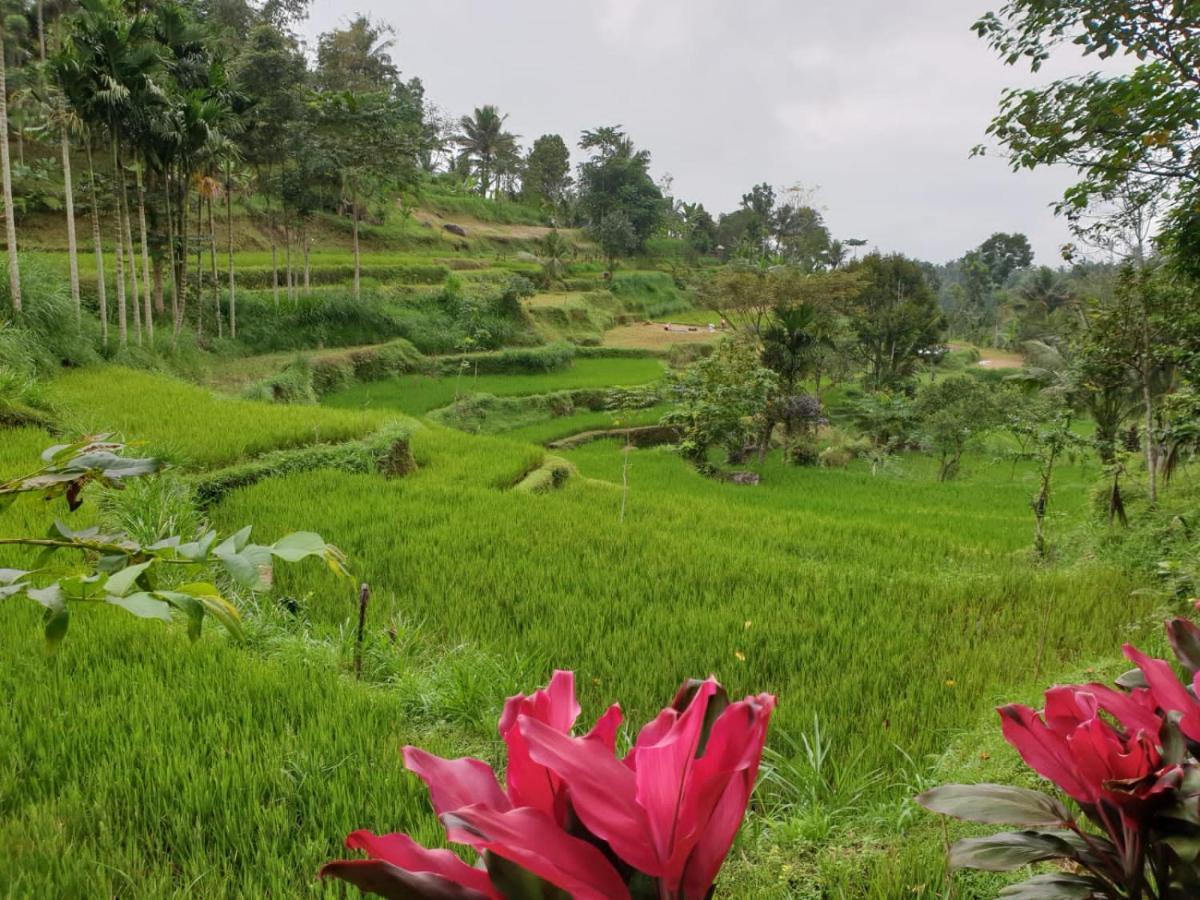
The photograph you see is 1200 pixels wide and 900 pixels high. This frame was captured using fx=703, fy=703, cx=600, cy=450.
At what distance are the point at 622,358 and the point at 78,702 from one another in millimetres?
24996

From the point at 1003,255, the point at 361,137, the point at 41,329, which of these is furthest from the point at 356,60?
the point at 1003,255

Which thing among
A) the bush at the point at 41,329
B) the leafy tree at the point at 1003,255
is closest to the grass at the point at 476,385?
the bush at the point at 41,329

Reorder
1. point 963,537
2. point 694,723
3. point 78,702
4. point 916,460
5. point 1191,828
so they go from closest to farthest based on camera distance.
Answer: point 694,723
point 1191,828
point 78,702
point 963,537
point 916,460

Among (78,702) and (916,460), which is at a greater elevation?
(78,702)

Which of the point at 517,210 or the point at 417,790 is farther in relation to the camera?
the point at 517,210

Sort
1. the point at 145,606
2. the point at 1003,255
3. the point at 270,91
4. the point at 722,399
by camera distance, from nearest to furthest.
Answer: the point at 145,606
the point at 722,399
the point at 270,91
the point at 1003,255

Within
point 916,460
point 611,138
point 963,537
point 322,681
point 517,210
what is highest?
point 611,138

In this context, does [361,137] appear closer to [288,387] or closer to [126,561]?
[288,387]

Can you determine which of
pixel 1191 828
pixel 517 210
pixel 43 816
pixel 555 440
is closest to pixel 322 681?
pixel 43 816

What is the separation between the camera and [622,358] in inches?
1048

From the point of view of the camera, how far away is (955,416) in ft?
53.7

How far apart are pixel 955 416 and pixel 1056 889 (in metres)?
17.5

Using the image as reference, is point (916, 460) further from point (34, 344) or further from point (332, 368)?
point (34, 344)

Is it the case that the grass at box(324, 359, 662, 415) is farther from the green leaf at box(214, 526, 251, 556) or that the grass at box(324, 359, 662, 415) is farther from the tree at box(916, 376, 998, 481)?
the green leaf at box(214, 526, 251, 556)
